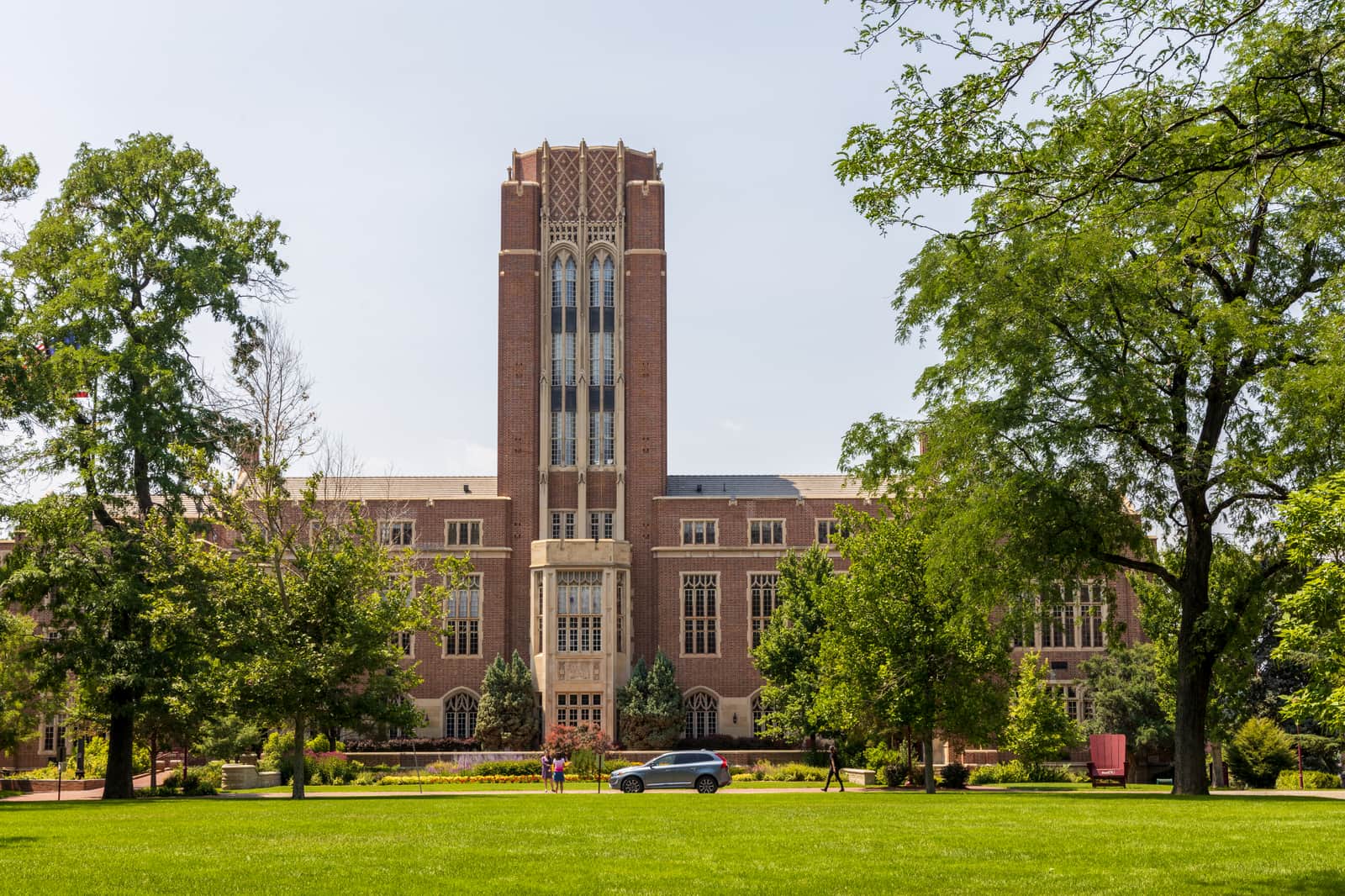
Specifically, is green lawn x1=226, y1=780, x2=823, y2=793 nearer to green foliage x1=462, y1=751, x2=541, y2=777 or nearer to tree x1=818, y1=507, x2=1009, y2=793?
green foliage x1=462, y1=751, x2=541, y2=777

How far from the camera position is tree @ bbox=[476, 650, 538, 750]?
5519 cm

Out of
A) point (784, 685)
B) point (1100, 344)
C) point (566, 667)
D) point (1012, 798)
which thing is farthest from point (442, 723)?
point (1100, 344)

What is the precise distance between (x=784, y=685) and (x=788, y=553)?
5886 millimetres

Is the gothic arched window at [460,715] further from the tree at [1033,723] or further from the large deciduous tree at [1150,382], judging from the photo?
the large deciduous tree at [1150,382]

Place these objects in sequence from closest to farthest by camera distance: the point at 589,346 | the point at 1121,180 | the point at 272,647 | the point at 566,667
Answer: the point at 1121,180
the point at 272,647
the point at 566,667
the point at 589,346

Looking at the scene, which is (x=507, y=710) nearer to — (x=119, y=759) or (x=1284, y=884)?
(x=119, y=759)

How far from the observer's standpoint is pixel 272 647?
29.8 m

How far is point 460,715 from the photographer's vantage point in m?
59.3

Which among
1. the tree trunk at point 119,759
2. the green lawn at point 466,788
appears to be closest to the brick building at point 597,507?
the green lawn at point 466,788

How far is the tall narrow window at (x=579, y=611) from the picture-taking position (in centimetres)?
5744

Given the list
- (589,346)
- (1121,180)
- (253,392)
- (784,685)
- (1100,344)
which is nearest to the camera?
(1121,180)

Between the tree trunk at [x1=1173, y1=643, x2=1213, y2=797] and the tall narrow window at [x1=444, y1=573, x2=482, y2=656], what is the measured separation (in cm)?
3657

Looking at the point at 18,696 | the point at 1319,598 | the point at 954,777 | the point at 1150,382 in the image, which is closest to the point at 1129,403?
the point at 1150,382

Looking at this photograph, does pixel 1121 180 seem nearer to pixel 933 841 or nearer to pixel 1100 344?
pixel 933 841
